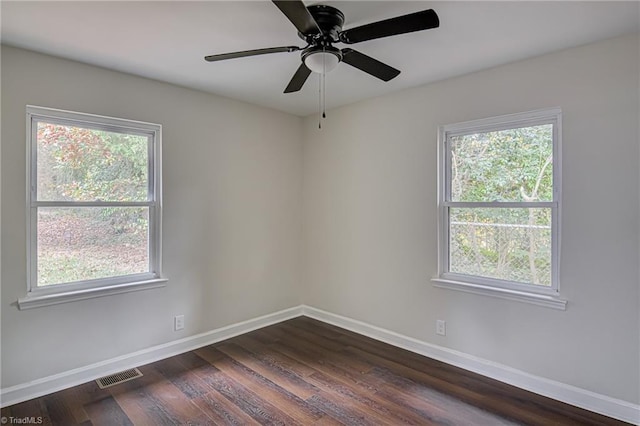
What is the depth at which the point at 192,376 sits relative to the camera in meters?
2.83

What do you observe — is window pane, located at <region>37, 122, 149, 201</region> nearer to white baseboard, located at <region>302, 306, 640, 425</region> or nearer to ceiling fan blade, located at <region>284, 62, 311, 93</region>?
ceiling fan blade, located at <region>284, 62, 311, 93</region>

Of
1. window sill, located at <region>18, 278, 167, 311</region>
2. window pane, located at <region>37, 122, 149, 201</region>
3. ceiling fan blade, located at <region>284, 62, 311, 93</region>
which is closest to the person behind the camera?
ceiling fan blade, located at <region>284, 62, 311, 93</region>

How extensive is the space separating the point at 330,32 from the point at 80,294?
2632mm

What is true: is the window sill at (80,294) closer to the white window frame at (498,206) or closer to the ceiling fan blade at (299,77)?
the ceiling fan blade at (299,77)

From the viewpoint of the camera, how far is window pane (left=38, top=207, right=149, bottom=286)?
2617 millimetres

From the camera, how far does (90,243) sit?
9.23 feet

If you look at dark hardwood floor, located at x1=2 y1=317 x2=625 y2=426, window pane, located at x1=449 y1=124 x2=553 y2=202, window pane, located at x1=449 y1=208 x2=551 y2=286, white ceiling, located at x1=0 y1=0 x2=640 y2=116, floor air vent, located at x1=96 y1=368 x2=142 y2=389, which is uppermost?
white ceiling, located at x1=0 y1=0 x2=640 y2=116

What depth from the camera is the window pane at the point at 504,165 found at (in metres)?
2.63

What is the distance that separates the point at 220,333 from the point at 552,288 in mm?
3005

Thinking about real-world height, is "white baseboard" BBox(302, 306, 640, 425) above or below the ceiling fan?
below

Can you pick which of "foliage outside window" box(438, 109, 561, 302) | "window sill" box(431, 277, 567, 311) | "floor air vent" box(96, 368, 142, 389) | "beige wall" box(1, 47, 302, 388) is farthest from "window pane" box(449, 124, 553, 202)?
"floor air vent" box(96, 368, 142, 389)

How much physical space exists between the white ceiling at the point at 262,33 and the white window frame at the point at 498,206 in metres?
0.46

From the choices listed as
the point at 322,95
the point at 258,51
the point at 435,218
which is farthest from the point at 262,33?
the point at 435,218

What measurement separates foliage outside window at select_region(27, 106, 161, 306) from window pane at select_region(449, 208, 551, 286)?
273cm
